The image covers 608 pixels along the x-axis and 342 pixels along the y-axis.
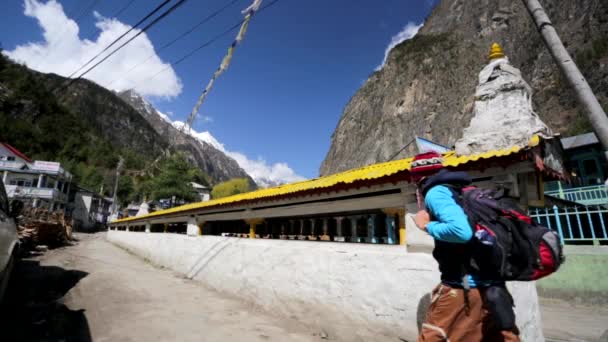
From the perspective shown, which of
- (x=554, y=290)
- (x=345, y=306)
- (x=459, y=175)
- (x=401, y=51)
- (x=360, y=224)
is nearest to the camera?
(x=459, y=175)

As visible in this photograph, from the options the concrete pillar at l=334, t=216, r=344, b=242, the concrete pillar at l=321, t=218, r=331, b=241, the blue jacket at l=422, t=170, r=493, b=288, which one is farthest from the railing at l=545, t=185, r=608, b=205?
the blue jacket at l=422, t=170, r=493, b=288

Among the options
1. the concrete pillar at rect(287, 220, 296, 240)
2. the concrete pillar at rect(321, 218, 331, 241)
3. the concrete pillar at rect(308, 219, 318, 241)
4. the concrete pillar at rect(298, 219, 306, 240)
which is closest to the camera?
the concrete pillar at rect(321, 218, 331, 241)

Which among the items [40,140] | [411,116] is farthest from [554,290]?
[40,140]

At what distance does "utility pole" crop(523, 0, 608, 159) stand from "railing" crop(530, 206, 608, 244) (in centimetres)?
768

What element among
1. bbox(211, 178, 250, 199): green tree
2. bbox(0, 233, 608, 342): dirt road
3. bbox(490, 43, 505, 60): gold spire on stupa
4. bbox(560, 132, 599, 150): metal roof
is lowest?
bbox(0, 233, 608, 342): dirt road

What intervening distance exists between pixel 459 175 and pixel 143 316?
5.99 meters

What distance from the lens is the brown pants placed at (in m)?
2.01

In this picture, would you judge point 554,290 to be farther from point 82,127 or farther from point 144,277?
point 82,127

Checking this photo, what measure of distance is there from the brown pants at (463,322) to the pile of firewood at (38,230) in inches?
714

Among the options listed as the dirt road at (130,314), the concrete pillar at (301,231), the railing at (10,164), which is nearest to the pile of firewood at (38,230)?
the dirt road at (130,314)

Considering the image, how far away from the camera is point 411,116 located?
157 feet

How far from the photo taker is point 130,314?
18.2 feet

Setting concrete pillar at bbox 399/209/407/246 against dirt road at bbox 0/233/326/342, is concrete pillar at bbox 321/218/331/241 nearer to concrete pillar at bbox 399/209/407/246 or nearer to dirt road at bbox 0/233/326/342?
dirt road at bbox 0/233/326/342

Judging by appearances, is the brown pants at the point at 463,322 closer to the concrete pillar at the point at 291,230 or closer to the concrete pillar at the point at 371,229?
the concrete pillar at the point at 371,229
